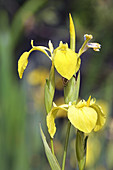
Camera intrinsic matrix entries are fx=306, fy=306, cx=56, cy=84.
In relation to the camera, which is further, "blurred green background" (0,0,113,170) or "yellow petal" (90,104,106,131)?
"blurred green background" (0,0,113,170)

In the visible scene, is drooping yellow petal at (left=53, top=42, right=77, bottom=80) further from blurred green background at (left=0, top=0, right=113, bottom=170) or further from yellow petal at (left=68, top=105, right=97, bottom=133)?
blurred green background at (left=0, top=0, right=113, bottom=170)

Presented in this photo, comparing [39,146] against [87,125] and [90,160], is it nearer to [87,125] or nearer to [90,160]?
[90,160]

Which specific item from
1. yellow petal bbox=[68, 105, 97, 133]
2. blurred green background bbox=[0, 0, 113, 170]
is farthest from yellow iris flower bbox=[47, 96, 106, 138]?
blurred green background bbox=[0, 0, 113, 170]

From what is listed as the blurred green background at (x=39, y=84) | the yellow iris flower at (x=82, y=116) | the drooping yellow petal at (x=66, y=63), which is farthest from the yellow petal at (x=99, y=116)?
the blurred green background at (x=39, y=84)

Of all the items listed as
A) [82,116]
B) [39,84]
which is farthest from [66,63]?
[39,84]

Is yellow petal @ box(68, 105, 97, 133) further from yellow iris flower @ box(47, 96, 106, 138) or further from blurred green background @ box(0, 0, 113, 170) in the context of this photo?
blurred green background @ box(0, 0, 113, 170)

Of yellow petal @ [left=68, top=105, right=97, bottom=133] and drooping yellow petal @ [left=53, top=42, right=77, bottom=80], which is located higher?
drooping yellow petal @ [left=53, top=42, right=77, bottom=80]

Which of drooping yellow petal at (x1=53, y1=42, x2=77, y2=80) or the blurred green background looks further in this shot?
the blurred green background

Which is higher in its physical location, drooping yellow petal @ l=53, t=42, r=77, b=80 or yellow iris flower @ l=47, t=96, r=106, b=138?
drooping yellow petal @ l=53, t=42, r=77, b=80
